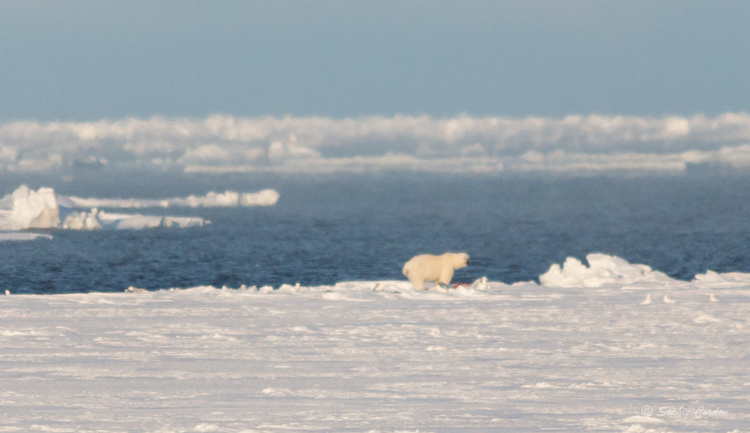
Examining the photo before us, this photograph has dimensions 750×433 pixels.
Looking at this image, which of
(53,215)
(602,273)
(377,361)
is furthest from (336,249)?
(377,361)

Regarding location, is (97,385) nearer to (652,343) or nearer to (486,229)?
(652,343)

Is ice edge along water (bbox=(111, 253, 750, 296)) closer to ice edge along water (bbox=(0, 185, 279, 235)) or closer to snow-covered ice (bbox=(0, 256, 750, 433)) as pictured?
snow-covered ice (bbox=(0, 256, 750, 433))

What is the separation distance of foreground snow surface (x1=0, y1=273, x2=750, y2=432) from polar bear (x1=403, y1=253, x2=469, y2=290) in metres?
0.82

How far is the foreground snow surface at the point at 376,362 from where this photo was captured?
22.4 ft

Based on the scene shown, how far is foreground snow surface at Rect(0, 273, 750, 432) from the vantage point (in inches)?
269

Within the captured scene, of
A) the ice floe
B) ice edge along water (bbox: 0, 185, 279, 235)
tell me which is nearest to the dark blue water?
ice edge along water (bbox: 0, 185, 279, 235)

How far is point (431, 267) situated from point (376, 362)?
20.1 ft

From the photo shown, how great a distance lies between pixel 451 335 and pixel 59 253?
36.7 m

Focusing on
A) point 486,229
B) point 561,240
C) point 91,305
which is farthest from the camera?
point 486,229

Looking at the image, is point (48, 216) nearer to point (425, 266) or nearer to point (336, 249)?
point (336, 249)

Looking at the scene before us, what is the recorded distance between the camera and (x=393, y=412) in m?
6.98

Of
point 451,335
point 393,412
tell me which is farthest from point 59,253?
point 393,412

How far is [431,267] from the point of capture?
1495cm

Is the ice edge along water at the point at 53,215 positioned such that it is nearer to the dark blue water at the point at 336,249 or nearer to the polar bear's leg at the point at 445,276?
the dark blue water at the point at 336,249
